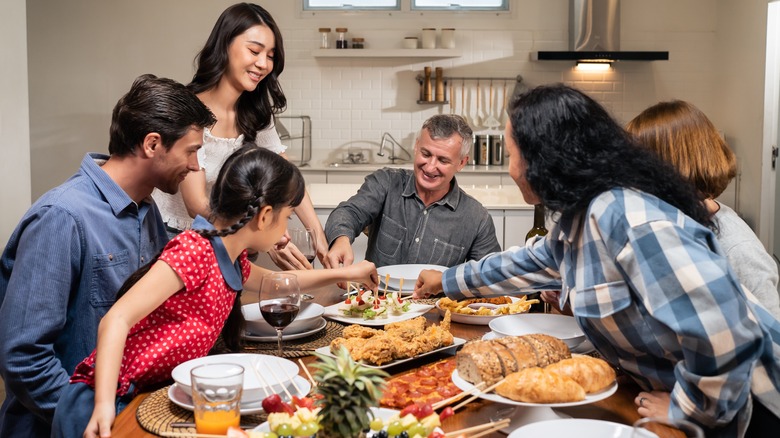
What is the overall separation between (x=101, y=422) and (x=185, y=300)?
A: 0.38m

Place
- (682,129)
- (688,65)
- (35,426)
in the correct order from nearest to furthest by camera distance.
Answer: (35,426)
(682,129)
(688,65)

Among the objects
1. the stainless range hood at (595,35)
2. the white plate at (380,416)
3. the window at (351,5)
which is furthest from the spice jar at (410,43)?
the white plate at (380,416)

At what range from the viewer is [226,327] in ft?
6.50

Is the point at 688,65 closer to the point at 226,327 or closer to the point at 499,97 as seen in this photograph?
the point at 499,97

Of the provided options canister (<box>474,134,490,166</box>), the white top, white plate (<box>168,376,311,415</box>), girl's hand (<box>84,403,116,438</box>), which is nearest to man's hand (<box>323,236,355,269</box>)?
the white top

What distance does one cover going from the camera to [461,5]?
26.2 ft

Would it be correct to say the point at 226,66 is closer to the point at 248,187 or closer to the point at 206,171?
the point at 206,171

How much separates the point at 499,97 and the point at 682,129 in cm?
594

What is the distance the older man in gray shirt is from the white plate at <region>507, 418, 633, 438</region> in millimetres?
1918

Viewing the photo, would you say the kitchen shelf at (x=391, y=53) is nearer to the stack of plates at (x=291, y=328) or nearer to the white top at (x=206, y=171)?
the white top at (x=206, y=171)

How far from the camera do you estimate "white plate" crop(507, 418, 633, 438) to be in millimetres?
1312

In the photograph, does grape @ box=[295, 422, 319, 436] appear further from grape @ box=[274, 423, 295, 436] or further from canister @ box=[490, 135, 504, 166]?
canister @ box=[490, 135, 504, 166]

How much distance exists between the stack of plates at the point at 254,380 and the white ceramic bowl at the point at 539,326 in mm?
583

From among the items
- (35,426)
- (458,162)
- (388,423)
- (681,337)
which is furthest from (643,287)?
(458,162)
